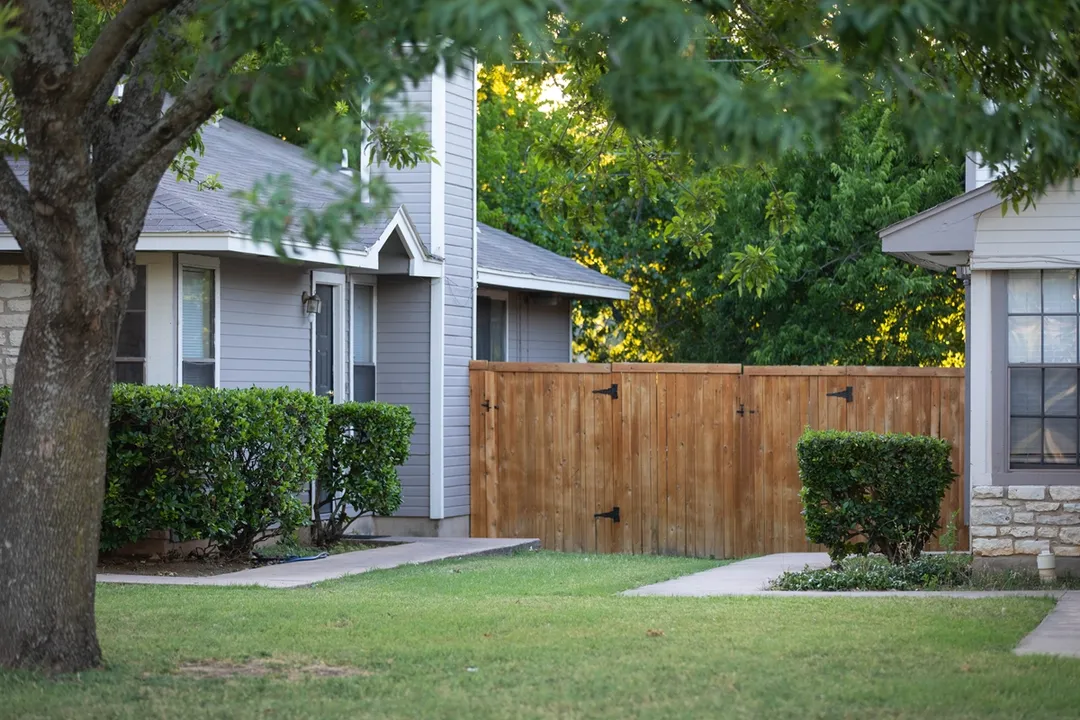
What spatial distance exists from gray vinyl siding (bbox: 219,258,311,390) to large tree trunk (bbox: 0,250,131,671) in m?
6.30

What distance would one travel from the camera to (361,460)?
13.9 m

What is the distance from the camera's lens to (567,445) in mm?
15727

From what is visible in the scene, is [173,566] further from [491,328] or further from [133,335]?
[491,328]

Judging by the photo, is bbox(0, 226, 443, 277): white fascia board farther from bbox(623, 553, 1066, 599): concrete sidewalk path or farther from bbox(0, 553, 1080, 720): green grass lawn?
bbox(623, 553, 1066, 599): concrete sidewalk path

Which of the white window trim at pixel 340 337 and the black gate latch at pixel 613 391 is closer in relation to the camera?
the white window trim at pixel 340 337

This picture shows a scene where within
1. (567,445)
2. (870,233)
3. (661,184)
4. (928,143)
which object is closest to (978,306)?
(661,184)

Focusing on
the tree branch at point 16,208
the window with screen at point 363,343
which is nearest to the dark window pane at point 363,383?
the window with screen at point 363,343

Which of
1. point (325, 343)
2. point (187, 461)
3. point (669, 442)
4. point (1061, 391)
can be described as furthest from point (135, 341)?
point (1061, 391)

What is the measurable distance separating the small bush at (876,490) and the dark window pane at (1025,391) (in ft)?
2.56

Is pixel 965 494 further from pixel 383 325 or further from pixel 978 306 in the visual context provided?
pixel 383 325

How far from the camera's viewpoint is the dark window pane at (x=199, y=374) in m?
12.9

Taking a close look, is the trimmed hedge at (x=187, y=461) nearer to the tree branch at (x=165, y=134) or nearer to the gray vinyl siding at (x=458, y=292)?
the gray vinyl siding at (x=458, y=292)

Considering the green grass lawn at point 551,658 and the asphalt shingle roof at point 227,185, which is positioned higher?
the asphalt shingle roof at point 227,185

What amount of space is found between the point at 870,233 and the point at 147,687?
53.1 feet
